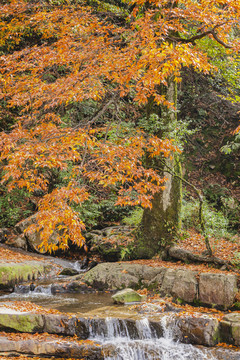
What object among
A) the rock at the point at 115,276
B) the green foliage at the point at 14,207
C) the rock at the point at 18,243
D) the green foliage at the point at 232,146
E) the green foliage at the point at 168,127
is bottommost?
the rock at the point at 18,243

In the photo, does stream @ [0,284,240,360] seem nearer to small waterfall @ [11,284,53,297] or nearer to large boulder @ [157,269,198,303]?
large boulder @ [157,269,198,303]

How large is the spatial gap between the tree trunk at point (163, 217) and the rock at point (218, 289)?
2.40 metres

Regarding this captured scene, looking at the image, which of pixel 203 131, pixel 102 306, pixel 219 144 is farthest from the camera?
pixel 203 131

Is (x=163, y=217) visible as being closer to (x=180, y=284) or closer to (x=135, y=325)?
(x=180, y=284)

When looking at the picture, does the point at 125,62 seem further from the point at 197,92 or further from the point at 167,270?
the point at 197,92

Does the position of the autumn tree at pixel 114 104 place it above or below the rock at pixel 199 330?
above

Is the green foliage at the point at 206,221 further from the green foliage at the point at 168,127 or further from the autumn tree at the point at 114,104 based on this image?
the green foliage at the point at 168,127

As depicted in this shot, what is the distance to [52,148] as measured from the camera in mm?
6219

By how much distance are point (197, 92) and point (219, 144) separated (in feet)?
11.7

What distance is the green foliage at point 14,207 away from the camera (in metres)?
14.0

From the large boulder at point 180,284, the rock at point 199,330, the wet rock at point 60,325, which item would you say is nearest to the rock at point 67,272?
the large boulder at point 180,284

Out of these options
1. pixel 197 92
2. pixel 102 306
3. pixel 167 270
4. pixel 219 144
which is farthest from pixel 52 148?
pixel 197 92

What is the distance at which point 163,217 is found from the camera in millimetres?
9664

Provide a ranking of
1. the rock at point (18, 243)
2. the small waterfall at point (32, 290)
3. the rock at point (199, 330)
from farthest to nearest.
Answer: the rock at point (18, 243) → the small waterfall at point (32, 290) → the rock at point (199, 330)
